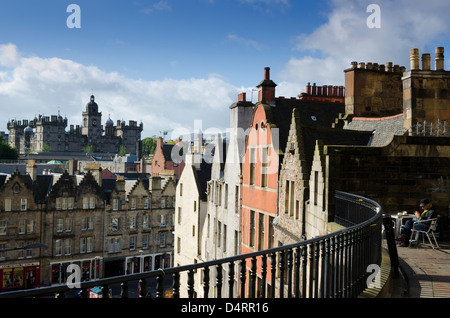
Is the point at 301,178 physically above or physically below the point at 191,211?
above

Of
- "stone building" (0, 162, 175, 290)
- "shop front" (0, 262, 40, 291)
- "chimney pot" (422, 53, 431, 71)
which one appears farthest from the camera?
"stone building" (0, 162, 175, 290)

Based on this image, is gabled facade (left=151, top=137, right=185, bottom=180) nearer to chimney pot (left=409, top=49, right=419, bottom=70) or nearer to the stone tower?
chimney pot (left=409, top=49, right=419, bottom=70)

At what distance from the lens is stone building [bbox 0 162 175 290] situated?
47.2 meters

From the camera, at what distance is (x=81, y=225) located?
50656mm

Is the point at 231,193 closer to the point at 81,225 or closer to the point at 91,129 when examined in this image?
the point at 81,225

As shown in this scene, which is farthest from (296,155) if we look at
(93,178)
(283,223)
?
(93,178)

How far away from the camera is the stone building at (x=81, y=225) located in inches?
1858

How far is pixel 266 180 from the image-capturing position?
74.5 feet

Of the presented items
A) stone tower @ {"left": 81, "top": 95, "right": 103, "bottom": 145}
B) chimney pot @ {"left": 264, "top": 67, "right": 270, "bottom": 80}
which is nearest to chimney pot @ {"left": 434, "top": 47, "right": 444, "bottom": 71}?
chimney pot @ {"left": 264, "top": 67, "right": 270, "bottom": 80}

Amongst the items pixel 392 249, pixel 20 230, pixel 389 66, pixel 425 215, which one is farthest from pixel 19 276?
pixel 392 249

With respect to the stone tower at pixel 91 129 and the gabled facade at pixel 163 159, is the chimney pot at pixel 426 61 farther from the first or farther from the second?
the stone tower at pixel 91 129
